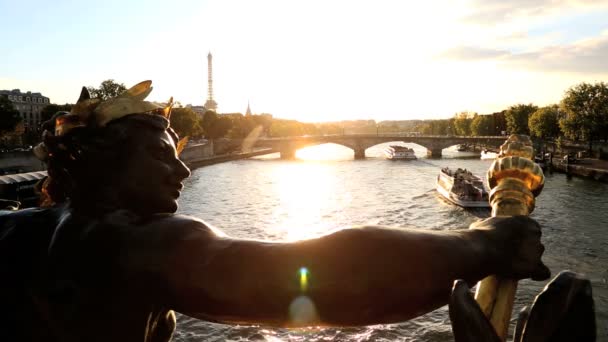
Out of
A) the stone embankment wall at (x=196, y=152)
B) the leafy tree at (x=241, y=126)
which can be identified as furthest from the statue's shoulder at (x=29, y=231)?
the leafy tree at (x=241, y=126)

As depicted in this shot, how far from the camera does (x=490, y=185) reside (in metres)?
1.47

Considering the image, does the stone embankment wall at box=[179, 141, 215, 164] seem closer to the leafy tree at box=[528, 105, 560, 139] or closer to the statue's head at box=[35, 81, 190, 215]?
the leafy tree at box=[528, 105, 560, 139]

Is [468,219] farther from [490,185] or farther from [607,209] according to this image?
[490,185]

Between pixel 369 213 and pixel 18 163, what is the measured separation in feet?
109

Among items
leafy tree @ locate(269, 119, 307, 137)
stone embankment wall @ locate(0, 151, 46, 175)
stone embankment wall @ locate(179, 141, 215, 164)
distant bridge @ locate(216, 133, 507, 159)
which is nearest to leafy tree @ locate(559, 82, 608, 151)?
distant bridge @ locate(216, 133, 507, 159)

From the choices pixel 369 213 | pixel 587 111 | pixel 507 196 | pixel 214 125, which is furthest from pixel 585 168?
pixel 214 125

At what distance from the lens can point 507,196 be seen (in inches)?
52.1

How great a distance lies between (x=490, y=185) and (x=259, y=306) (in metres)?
0.83

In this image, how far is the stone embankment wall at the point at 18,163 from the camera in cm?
4319

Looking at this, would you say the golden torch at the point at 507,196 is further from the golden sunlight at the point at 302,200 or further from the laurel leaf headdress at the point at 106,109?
the golden sunlight at the point at 302,200

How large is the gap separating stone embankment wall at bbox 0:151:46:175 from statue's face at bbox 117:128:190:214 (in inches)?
1878

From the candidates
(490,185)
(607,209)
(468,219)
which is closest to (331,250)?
(490,185)

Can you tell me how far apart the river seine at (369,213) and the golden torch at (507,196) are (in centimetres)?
1023

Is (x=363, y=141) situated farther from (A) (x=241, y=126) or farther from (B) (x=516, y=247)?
(B) (x=516, y=247)
